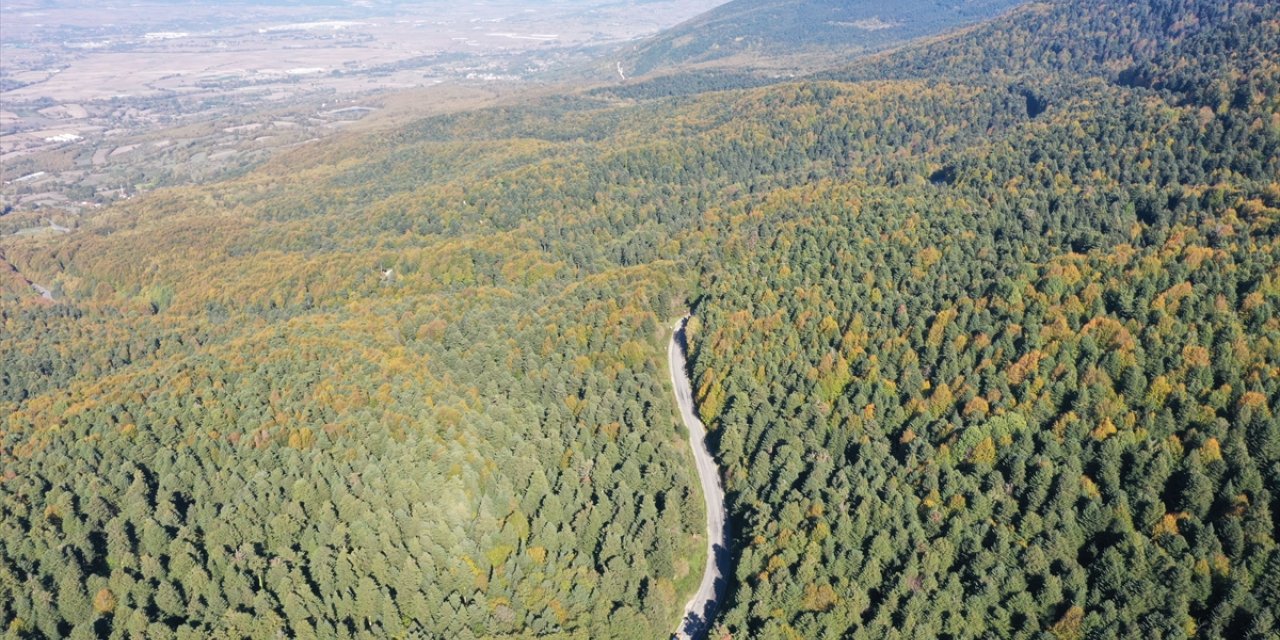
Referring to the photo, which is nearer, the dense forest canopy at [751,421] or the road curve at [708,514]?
the dense forest canopy at [751,421]

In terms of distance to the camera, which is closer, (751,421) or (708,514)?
(708,514)

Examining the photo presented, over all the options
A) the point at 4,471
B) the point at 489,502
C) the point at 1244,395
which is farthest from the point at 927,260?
the point at 4,471

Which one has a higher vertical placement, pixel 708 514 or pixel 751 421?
pixel 751 421

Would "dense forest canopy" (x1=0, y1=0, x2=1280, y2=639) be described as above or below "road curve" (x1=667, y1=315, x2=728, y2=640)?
above

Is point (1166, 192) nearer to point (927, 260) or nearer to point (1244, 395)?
point (927, 260)
